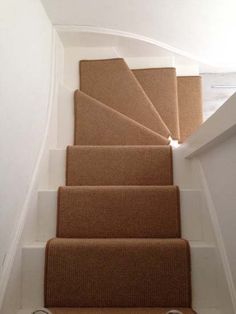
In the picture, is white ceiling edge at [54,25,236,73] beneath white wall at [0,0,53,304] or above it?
above

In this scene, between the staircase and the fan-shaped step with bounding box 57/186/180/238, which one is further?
the fan-shaped step with bounding box 57/186/180/238

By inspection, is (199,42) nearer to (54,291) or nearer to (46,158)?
(46,158)

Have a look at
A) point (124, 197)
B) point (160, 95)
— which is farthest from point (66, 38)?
point (124, 197)

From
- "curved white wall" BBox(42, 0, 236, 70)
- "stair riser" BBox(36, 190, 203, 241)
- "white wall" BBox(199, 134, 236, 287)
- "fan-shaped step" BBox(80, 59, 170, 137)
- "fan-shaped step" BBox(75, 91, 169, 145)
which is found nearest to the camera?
"white wall" BBox(199, 134, 236, 287)

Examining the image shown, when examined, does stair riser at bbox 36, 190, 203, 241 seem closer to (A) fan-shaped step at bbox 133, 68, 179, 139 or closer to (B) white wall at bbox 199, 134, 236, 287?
(B) white wall at bbox 199, 134, 236, 287

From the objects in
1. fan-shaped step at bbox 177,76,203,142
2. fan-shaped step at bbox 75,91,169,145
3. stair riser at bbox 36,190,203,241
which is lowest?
stair riser at bbox 36,190,203,241

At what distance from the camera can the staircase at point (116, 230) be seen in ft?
4.15

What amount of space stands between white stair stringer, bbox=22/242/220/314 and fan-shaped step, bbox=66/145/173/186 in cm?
49

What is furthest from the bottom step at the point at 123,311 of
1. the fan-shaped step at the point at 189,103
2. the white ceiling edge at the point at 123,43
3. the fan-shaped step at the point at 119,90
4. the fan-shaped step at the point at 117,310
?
the white ceiling edge at the point at 123,43

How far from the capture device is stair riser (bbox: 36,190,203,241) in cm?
145

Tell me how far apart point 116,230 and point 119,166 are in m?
0.41

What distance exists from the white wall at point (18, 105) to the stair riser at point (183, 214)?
0.50ft

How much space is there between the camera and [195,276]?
1.28m

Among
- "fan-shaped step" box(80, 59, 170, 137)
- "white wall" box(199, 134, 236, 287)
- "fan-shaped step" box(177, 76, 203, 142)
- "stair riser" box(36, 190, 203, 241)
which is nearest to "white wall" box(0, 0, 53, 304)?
"stair riser" box(36, 190, 203, 241)
